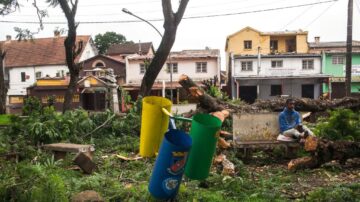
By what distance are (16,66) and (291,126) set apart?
46023mm

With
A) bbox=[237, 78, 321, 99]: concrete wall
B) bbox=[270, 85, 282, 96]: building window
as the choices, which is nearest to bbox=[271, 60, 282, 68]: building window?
bbox=[237, 78, 321, 99]: concrete wall

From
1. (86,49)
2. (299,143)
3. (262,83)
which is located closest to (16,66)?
(86,49)

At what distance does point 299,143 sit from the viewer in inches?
333

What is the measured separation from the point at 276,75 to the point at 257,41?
33.0 feet

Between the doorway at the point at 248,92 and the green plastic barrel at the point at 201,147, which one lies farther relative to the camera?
the doorway at the point at 248,92

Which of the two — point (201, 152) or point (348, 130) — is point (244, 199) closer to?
point (201, 152)

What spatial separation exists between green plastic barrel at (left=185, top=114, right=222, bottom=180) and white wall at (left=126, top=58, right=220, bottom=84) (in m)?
36.2

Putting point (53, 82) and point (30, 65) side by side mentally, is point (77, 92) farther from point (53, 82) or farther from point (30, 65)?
point (30, 65)

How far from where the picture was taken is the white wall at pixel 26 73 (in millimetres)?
48938

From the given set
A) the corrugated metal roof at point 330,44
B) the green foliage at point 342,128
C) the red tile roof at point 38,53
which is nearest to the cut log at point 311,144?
the green foliage at point 342,128

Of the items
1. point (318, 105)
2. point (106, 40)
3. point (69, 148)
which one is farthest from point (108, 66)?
point (69, 148)

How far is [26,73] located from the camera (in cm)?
4966

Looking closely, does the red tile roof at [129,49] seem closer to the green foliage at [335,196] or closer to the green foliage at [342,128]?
the green foliage at [342,128]

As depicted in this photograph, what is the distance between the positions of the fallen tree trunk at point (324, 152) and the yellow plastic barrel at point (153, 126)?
4050mm
